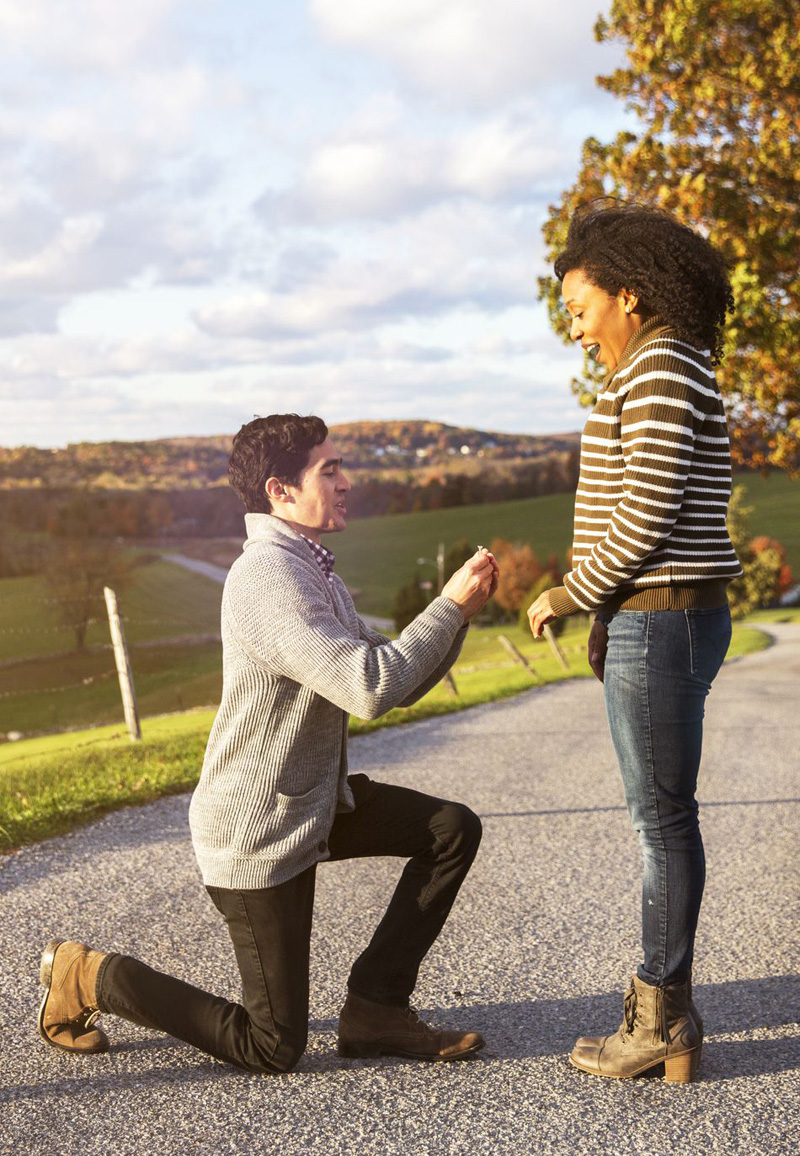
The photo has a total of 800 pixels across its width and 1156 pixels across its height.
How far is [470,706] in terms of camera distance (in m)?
14.2

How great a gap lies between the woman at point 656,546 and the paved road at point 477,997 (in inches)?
13.3

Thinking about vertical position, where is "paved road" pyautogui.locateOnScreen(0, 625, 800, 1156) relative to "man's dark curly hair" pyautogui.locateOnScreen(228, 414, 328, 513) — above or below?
below

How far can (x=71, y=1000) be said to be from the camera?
3367mm

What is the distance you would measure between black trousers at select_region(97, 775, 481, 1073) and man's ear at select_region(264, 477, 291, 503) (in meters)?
0.96

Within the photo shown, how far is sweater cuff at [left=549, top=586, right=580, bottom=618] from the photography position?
318cm

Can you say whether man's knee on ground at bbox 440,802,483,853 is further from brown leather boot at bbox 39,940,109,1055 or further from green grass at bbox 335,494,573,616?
green grass at bbox 335,494,573,616

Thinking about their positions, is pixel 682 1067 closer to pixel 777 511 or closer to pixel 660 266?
pixel 660 266

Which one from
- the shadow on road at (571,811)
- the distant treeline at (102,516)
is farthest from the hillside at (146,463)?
the shadow on road at (571,811)

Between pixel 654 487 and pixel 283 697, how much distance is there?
1240 mm

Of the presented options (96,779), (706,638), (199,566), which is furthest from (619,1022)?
(199,566)

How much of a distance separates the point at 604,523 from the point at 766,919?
274 centimetres

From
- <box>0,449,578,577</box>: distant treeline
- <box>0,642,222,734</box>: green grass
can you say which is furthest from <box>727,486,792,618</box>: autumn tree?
<box>0,642,222,734</box>: green grass

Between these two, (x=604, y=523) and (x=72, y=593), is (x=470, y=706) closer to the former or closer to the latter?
(x=604, y=523)

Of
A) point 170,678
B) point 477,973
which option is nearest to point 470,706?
point 477,973
